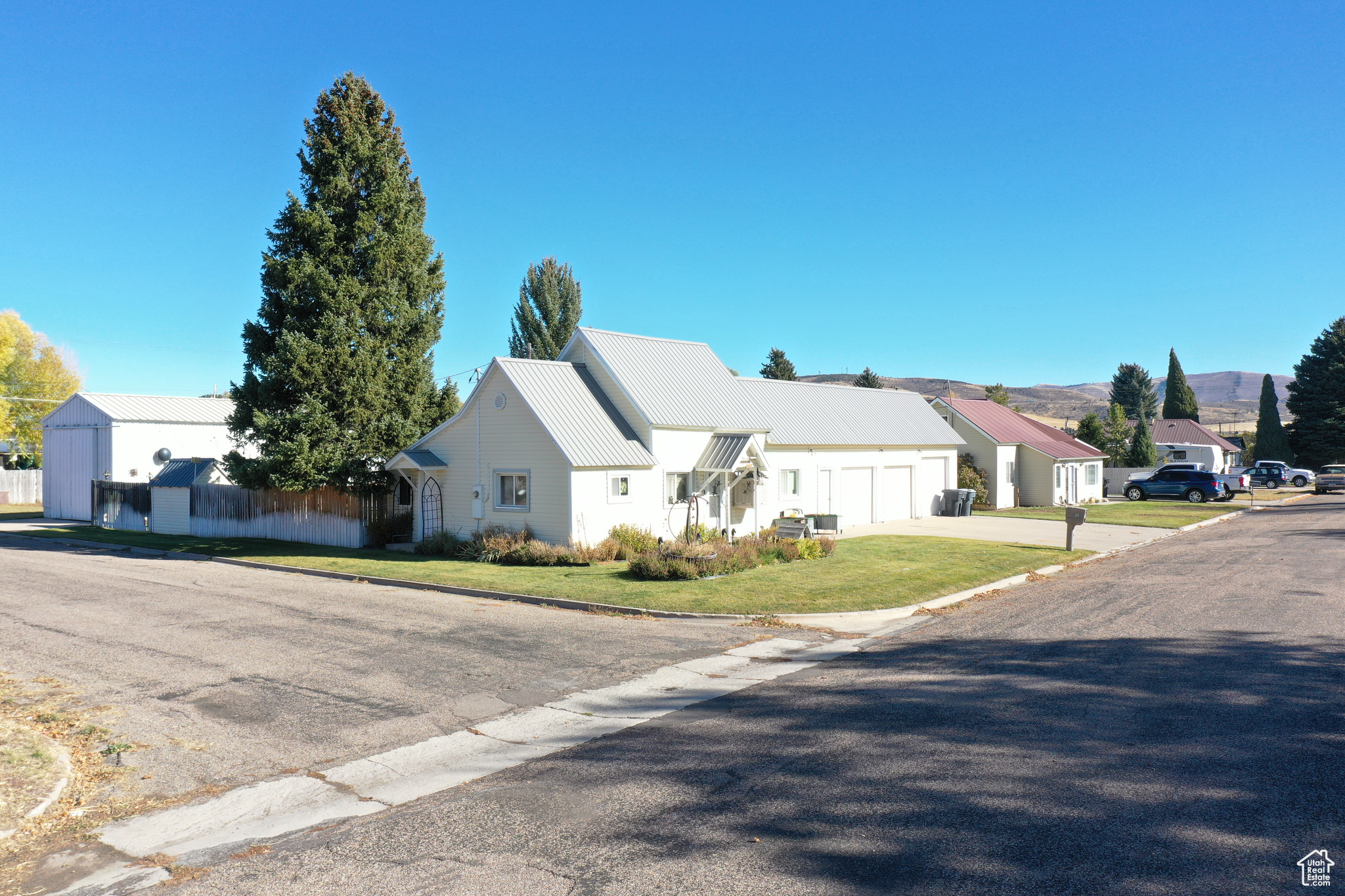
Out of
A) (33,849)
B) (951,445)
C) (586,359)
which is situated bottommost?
(33,849)

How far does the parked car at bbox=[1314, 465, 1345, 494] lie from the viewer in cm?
5012

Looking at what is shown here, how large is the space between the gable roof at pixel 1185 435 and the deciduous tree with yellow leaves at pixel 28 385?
81.4 m

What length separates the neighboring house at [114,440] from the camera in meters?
38.6

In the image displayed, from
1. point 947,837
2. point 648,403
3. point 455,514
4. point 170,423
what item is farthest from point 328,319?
point 947,837

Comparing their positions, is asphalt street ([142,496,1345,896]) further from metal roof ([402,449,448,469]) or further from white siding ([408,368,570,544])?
metal roof ([402,449,448,469])

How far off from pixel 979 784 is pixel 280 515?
2812 cm

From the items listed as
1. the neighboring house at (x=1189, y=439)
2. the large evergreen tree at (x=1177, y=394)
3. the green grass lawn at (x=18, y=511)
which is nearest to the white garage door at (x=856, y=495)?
the neighboring house at (x=1189, y=439)

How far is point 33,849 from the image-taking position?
596cm

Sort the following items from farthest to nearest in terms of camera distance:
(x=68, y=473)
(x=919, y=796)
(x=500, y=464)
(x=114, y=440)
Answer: (x=68, y=473), (x=114, y=440), (x=500, y=464), (x=919, y=796)

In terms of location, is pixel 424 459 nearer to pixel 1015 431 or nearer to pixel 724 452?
pixel 724 452

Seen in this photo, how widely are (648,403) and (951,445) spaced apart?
1917 centimetres

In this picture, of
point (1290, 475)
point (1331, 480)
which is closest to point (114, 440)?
point (1331, 480)

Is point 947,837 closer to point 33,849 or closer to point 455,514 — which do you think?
point 33,849

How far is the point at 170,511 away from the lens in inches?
1299
